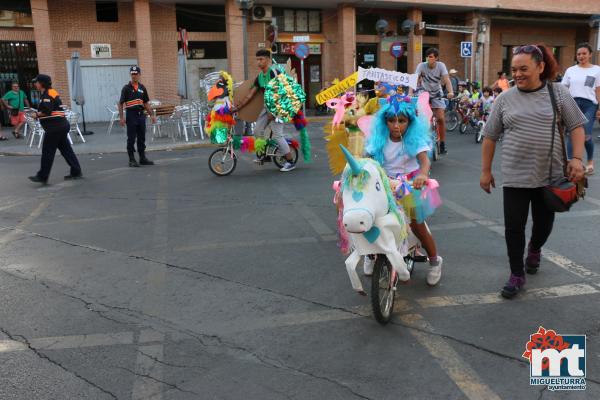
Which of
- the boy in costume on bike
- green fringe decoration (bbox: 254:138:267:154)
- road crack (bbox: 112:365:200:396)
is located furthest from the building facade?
road crack (bbox: 112:365:200:396)

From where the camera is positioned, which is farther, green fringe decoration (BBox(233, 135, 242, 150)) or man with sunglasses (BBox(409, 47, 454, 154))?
man with sunglasses (BBox(409, 47, 454, 154))

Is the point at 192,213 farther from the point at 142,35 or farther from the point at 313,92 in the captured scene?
the point at 313,92

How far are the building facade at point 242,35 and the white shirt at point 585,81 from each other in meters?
11.8

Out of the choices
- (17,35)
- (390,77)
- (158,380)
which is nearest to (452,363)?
(158,380)

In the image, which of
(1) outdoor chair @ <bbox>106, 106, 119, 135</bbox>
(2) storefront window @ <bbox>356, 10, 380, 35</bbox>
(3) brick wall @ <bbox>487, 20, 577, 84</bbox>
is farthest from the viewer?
(3) brick wall @ <bbox>487, 20, 577, 84</bbox>

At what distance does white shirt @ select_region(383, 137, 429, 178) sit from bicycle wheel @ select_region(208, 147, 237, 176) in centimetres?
588

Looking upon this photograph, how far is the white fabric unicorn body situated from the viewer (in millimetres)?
3537

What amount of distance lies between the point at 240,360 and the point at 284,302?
3.06ft

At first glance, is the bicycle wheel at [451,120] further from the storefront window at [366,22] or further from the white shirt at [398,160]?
the white shirt at [398,160]

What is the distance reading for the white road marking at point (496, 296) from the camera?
14.0 feet

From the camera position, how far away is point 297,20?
2667 centimetres

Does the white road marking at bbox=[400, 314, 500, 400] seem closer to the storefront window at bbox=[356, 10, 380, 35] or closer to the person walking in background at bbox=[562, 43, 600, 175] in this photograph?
the person walking in background at bbox=[562, 43, 600, 175]

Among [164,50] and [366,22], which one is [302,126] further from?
[366,22]

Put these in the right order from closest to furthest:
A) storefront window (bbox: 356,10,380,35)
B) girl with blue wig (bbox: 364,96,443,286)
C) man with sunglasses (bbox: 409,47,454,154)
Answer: girl with blue wig (bbox: 364,96,443,286)
man with sunglasses (bbox: 409,47,454,154)
storefront window (bbox: 356,10,380,35)
